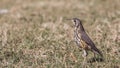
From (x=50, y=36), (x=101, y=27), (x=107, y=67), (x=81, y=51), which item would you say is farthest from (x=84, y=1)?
(x=107, y=67)

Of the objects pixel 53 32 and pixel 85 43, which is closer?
pixel 85 43

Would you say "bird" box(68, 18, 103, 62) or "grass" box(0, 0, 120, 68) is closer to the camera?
"bird" box(68, 18, 103, 62)

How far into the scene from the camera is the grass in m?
9.44

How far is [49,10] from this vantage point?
49.0 feet

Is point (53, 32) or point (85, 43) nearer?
point (85, 43)

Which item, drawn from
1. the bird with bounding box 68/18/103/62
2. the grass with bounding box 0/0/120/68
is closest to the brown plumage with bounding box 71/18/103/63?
the bird with bounding box 68/18/103/62

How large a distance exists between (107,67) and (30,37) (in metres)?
2.43

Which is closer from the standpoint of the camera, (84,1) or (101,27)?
(101,27)

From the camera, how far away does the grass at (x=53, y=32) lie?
944 cm

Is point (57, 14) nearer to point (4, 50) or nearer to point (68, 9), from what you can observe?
point (68, 9)

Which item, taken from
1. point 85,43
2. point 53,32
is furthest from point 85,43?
point 53,32

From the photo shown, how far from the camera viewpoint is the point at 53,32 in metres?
11.5

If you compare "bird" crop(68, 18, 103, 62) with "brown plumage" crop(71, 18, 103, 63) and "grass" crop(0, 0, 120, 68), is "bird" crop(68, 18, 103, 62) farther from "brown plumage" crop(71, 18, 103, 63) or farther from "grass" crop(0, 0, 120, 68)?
"grass" crop(0, 0, 120, 68)

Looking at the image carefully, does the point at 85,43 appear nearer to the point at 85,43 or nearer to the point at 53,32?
the point at 85,43
